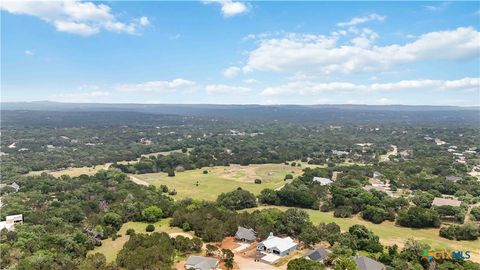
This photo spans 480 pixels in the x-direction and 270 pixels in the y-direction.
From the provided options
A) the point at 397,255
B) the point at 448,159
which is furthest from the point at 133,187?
the point at 448,159

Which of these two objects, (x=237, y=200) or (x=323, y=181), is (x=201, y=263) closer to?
(x=237, y=200)

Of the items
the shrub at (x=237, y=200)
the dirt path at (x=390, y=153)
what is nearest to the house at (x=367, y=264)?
the shrub at (x=237, y=200)

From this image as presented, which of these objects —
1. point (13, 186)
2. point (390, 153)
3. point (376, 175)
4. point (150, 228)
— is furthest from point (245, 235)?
point (390, 153)

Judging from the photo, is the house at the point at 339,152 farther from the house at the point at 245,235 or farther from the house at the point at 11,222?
the house at the point at 11,222

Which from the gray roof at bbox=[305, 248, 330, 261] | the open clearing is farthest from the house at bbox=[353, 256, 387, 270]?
the open clearing

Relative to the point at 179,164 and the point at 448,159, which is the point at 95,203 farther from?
the point at 448,159

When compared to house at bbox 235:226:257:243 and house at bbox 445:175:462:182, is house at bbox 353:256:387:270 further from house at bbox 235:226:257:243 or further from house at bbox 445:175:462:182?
house at bbox 445:175:462:182
